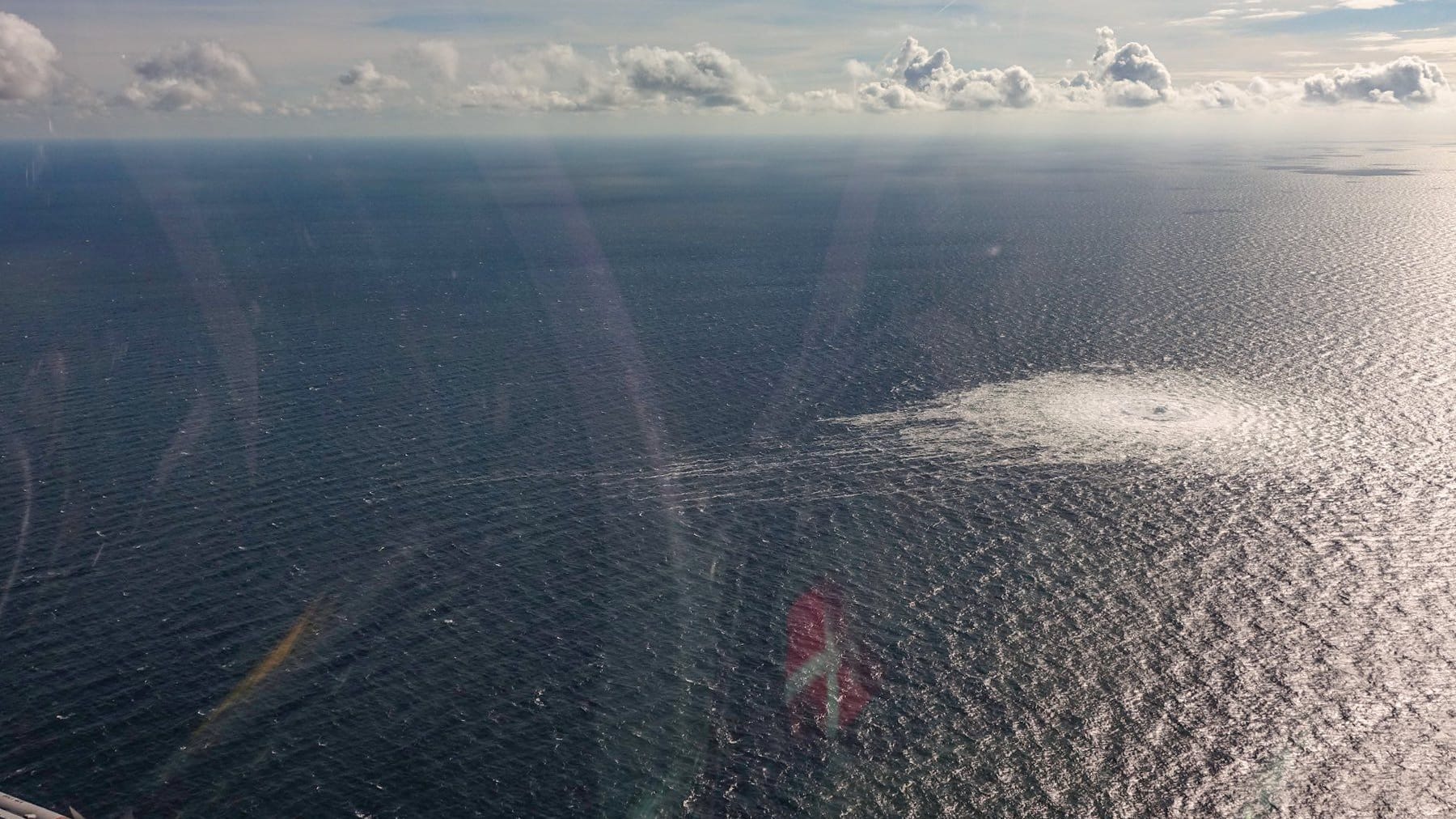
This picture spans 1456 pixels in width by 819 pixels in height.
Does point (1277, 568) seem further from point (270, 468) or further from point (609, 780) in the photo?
point (270, 468)

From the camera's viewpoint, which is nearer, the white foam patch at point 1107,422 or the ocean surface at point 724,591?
the ocean surface at point 724,591

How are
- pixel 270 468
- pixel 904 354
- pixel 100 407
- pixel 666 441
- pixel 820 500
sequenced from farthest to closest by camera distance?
1. pixel 904 354
2. pixel 100 407
3. pixel 666 441
4. pixel 270 468
5. pixel 820 500

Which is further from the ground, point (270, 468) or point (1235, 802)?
point (270, 468)

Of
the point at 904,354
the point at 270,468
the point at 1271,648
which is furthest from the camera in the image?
the point at 904,354

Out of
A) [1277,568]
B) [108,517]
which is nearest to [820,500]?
[1277,568]

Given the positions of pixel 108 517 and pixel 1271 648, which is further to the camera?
pixel 108 517

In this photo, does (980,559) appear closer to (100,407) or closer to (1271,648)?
(1271,648)

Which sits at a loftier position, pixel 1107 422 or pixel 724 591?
pixel 1107 422

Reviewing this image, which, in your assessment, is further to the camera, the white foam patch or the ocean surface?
the white foam patch
